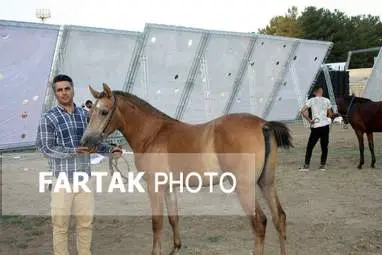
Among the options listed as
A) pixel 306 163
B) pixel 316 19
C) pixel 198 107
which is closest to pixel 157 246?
pixel 306 163

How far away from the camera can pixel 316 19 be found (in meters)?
57.8

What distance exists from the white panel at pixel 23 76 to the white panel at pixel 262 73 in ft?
24.3

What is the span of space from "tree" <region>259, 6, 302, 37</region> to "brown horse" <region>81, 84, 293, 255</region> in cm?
5539

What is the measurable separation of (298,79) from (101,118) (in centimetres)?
1682

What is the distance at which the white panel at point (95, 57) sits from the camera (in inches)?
510

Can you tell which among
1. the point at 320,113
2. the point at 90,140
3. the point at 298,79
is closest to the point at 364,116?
the point at 320,113

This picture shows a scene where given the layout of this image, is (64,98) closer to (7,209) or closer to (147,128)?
(147,128)

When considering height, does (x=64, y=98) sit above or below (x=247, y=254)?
above

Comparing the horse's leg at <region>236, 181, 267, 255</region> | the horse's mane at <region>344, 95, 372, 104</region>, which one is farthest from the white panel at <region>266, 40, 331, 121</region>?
the horse's leg at <region>236, 181, 267, 255</region>

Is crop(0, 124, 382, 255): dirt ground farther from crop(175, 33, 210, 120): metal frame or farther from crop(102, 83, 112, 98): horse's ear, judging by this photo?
crop(175, 33, 210, 120): metal frame

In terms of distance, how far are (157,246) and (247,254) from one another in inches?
36.6

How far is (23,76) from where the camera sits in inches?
486

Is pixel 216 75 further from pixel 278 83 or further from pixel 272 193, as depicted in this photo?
pixel 272 193

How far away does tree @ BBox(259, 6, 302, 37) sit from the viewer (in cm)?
5825
